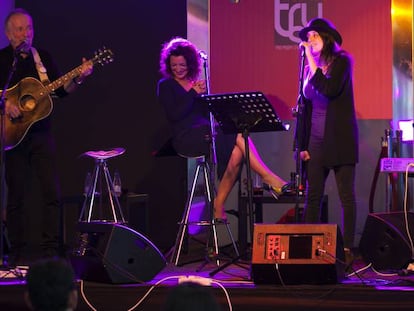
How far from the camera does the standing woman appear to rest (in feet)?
17.9

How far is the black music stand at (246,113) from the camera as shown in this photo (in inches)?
194

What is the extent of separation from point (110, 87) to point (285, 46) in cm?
188

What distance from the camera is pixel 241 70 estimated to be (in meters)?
7.52

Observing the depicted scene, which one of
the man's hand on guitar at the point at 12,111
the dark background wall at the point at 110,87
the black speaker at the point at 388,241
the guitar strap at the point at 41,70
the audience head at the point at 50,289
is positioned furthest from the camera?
the dark background wall at the point at 110,87

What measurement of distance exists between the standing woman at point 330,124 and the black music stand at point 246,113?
622 mm

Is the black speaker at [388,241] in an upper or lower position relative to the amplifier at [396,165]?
lower

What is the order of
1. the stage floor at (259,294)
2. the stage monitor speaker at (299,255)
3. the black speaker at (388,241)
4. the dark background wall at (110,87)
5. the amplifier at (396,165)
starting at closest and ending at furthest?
the stage floor at (259,294) → the stage monitor speaker at (299,255) → the black speaker at (388,241) → the amplifier at (396,165) → the dark background wall at (110,87)

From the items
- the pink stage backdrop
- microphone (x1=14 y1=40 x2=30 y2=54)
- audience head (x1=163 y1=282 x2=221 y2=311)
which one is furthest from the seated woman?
audience head (x1=163 y1=282 x2=221 y2=311)

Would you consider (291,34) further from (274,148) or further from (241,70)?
(274,148)

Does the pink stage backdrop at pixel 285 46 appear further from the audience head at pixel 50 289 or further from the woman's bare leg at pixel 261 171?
the audience head at pixel 50 289

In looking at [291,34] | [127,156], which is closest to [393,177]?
[291,34]

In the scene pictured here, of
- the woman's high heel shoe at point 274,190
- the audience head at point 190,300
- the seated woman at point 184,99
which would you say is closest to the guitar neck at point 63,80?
the seated woman at point 184,99

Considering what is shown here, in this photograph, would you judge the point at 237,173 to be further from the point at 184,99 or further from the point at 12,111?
the point at 12,111

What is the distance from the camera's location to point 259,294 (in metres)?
4.62
